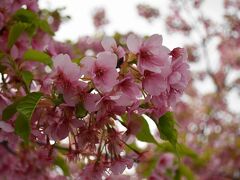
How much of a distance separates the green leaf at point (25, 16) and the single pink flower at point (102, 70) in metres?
0.82

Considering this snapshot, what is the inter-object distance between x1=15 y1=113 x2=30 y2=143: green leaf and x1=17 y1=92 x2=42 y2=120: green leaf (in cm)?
6

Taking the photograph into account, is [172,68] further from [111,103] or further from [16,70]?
[16,70]

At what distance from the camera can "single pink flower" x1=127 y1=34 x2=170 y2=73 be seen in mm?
1286

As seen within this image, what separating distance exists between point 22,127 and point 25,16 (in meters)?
0.80

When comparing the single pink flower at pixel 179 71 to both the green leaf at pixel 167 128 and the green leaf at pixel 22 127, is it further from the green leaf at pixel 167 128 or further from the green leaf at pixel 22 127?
the green leaf at pixel 22 127

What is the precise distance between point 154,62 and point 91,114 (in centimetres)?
25

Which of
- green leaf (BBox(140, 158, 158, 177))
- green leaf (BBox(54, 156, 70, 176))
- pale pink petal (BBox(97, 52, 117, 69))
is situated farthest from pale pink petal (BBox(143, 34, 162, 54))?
green leaf (BBox(140, 158, 158, 177))

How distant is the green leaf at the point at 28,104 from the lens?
1332mm

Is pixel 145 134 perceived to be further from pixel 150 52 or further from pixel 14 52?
pixel 14 52

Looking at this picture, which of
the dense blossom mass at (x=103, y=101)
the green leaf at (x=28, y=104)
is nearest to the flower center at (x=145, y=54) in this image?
the dense blossom mass at (x=103, y=101)

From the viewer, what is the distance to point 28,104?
1.36 m

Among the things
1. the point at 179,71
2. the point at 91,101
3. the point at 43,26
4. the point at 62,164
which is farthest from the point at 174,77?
the point at 62,164

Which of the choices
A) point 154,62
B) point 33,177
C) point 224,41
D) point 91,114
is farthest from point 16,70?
point 224,41

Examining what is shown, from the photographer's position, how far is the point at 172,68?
1328 millimetres
